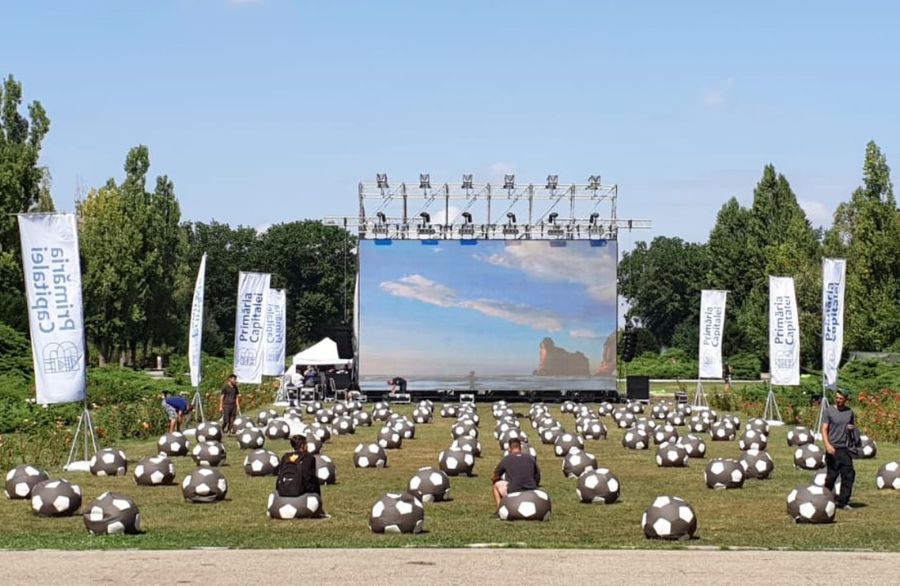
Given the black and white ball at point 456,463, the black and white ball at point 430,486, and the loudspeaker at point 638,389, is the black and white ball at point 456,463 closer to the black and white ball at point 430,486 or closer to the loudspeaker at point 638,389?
the black and white ball at point 430,486

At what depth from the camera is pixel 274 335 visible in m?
59.7

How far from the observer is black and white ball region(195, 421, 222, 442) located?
134 ft

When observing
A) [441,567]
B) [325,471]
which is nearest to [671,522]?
[441,567]

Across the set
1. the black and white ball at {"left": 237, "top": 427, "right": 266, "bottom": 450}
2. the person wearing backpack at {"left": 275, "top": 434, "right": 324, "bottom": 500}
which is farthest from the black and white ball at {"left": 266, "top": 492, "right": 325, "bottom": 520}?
the black and white ball at {"left": 237, "top": 427, "right": 266, "bottom": 450}

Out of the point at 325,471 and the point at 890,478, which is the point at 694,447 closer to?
the point at 890,478

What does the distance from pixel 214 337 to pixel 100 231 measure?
36.4m

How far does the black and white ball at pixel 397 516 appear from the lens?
71.9 feet

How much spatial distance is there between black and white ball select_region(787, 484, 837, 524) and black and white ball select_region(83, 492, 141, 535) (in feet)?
36.3

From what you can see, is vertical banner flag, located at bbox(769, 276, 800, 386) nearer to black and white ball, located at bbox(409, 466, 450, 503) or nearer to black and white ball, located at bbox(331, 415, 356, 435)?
black and white ball, located at bbox(331, 415, 356, 435)

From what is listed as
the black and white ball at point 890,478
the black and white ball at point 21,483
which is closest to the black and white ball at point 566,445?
the black and white ball at point 890,478

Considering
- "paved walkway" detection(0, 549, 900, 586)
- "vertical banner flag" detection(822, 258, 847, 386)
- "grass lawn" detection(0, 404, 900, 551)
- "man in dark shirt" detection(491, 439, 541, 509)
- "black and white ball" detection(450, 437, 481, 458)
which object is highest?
"vertical banner flag" detection(822, 258, 847, 386)

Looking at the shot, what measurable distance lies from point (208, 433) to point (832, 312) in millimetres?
18875

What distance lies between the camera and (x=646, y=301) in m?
156

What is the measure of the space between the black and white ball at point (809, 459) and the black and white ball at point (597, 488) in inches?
370
